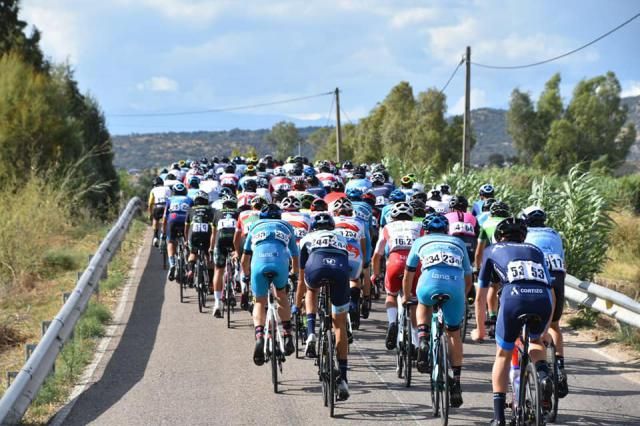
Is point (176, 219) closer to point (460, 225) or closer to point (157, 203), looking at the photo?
point (157, 203)

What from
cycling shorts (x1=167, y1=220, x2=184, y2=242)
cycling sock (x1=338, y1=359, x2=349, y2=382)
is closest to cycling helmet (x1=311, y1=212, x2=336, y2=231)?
cycling sock (x1=338, y1=359, x2=349, y2=382)

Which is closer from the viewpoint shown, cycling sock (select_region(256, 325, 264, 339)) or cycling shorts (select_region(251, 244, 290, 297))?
cycling sock (select_region(256, 325, 264, 339))

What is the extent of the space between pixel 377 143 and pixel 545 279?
59.5m

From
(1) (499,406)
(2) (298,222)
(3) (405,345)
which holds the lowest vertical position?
(3) (405,345)

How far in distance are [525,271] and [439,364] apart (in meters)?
1.53

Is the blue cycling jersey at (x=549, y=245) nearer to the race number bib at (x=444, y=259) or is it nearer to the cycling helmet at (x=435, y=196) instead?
the race number bib at (x=444, y=259)

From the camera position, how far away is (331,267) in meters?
8.75

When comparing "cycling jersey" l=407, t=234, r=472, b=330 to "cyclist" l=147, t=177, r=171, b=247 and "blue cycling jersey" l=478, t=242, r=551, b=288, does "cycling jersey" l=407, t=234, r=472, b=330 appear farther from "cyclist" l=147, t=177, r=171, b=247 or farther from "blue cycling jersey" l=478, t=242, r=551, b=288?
"cyclist" l=147, t=177, r=171, b=247

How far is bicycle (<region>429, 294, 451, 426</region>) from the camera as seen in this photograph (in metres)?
7.80

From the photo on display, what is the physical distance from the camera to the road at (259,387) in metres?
8.32

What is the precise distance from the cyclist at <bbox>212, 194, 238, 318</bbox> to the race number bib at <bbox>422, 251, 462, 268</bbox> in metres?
5.59

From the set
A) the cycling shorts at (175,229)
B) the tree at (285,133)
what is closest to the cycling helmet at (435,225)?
the cycling shorts at (175,229)

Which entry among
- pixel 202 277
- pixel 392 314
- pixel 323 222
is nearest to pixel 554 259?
pixel 392 314

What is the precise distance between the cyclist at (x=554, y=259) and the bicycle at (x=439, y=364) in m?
1.20
